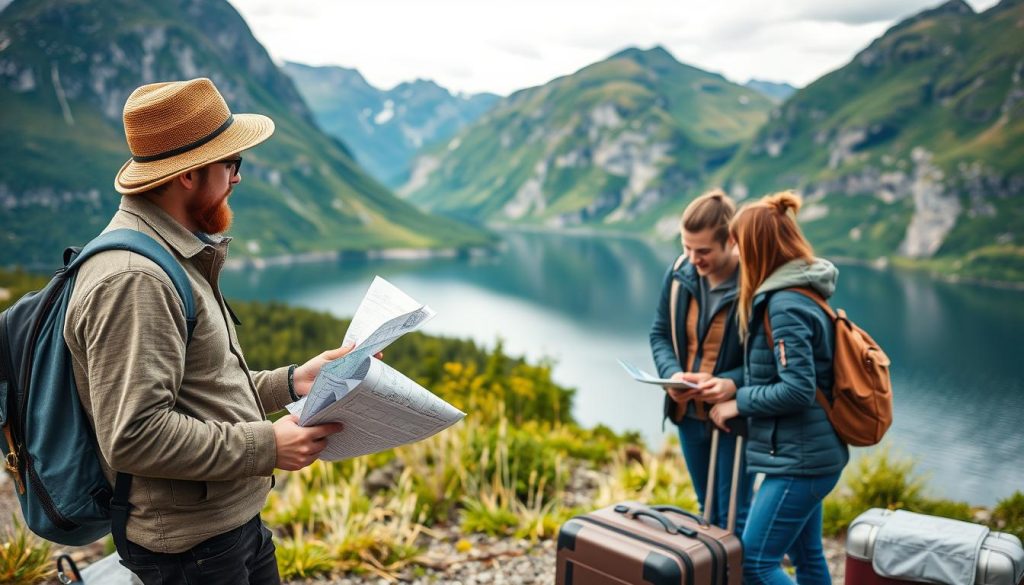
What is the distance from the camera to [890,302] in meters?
72.0

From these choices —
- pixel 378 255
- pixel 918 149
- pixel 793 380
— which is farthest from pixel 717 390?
pixel 918 149

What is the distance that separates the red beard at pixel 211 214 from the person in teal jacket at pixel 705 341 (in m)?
2.25

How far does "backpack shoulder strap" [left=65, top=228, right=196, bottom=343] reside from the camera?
1.88m

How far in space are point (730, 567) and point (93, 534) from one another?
218 centimetres

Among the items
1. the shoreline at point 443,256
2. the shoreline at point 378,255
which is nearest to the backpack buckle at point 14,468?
the shoreline at point 443,256

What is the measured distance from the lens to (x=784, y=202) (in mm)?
3457

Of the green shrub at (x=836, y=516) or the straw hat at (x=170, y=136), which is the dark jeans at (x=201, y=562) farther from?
the green shrub at (x=836, y=516)

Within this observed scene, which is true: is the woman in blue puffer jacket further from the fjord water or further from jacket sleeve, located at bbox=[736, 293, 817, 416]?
the fjord water

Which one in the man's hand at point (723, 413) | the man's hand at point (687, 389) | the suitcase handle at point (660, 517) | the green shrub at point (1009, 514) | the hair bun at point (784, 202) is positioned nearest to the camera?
the suitcase handle at point (660, 517)

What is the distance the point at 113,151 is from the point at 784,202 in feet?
498

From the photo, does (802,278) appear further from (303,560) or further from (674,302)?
(303,560)

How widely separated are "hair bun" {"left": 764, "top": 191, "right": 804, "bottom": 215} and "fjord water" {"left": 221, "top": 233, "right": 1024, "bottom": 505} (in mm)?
3926

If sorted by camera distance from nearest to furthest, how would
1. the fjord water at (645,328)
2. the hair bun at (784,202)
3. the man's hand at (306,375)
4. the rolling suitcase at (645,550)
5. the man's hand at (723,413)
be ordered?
the man's hand at (306,375) → the rolling suitcase at (645,550) → the hair bun at (784,202) → the man's hand at (723,413) → the fjord water at (645,328)

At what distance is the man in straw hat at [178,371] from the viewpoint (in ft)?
5.98
